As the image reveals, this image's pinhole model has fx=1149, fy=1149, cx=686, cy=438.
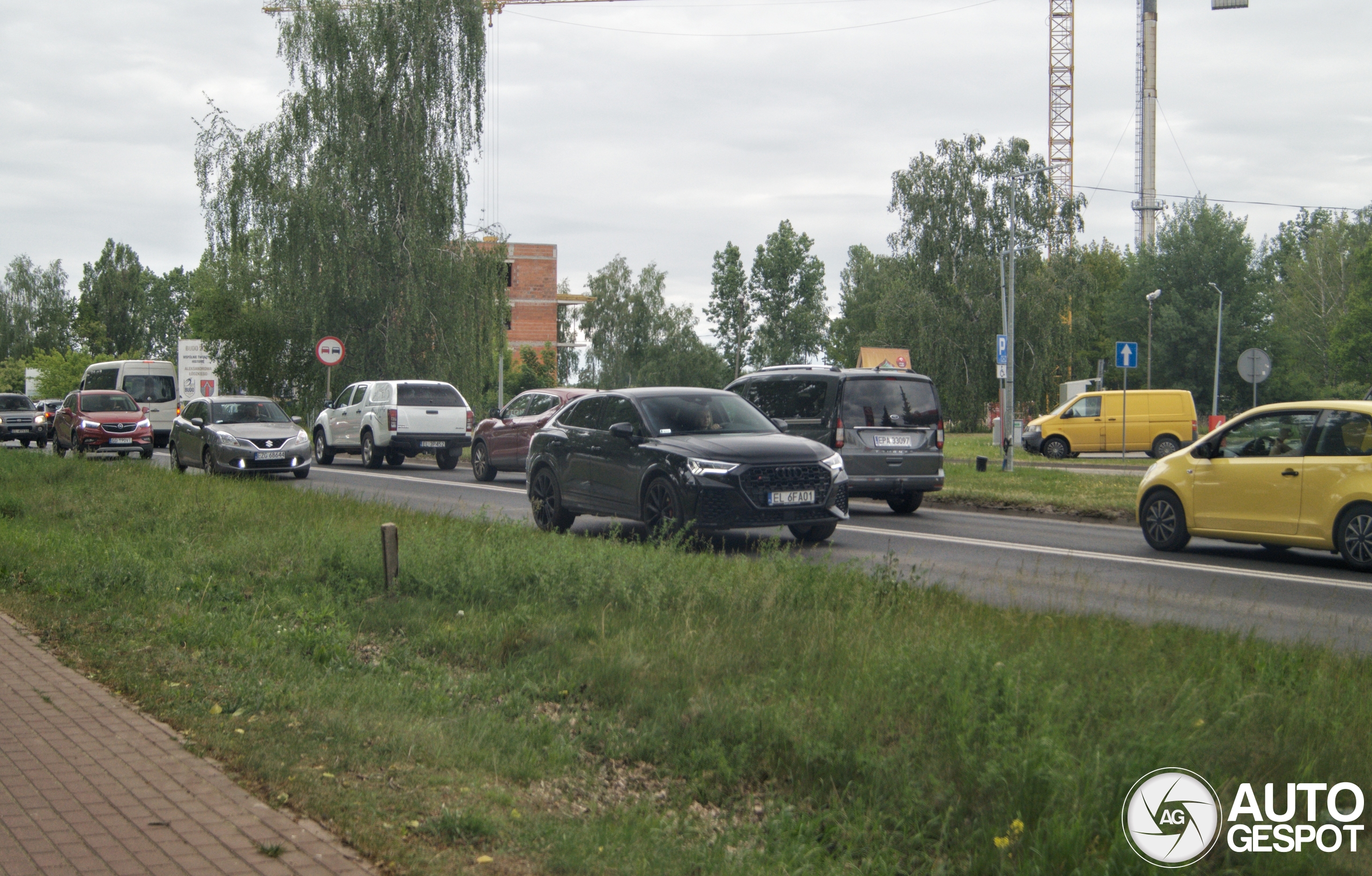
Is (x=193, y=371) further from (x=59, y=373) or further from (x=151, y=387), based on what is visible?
(x=59, y=373)

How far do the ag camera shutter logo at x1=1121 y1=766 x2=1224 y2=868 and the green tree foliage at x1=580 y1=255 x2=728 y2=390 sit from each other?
86262 millimetres

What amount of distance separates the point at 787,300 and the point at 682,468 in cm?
8287

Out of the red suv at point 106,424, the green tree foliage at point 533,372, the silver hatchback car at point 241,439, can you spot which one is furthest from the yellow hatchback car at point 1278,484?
the green tree foliage at point 533,372

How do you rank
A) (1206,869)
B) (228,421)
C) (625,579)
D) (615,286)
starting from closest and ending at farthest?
(1206,869)
(625,579)
(228,421)
(615,286)

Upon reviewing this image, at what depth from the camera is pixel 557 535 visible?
35.7 feet

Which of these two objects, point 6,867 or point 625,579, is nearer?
point 6,867

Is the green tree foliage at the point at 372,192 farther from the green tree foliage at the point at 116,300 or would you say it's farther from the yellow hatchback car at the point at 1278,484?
the green tree foliage at the point at 116,300

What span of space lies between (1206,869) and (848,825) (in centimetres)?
118

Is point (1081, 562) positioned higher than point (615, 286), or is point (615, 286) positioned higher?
point (615, 286)

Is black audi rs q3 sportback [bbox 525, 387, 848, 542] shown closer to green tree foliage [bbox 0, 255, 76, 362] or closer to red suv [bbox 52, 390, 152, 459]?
red suv [bbox 52, 390, 152, 459]

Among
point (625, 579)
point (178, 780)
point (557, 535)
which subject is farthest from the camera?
point (557, 535)

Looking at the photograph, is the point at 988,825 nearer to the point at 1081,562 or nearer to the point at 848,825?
the point at 848,825

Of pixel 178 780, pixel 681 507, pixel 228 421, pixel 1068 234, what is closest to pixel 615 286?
pixel 1068 234

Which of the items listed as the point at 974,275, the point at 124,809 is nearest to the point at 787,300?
the point at 974,275
